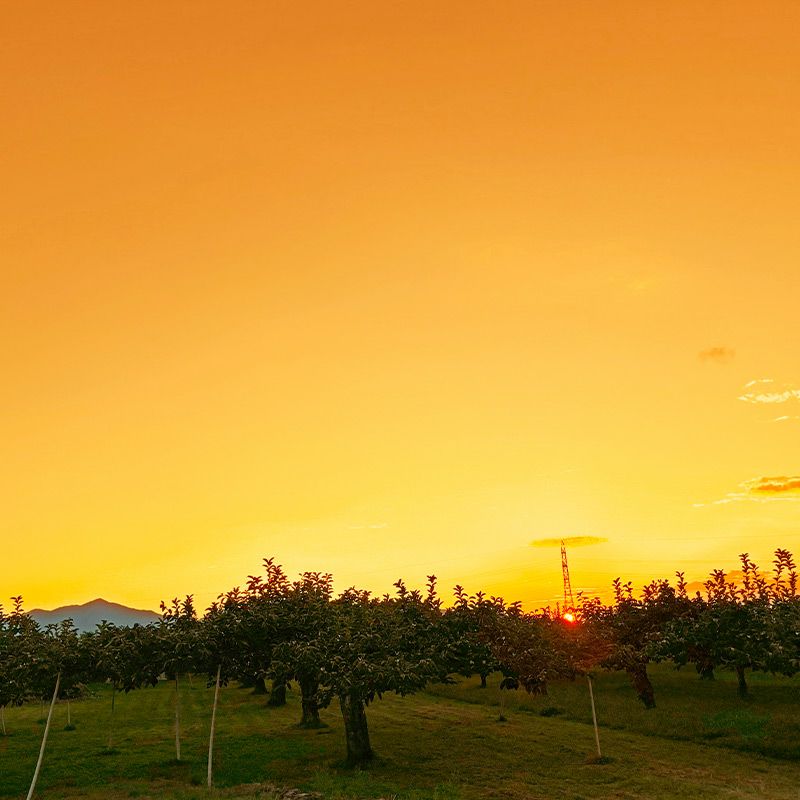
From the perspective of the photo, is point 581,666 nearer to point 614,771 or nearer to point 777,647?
point 614,771

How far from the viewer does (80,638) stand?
4116cm

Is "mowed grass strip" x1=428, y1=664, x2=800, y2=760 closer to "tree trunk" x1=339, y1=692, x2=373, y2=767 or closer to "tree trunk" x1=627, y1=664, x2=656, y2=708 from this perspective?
"tree trunk" x1=627, y1=664, x2=656, y2=708

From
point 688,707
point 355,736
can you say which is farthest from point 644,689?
point 355,736

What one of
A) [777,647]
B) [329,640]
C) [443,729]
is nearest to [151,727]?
[443,729]

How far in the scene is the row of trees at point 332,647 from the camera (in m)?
39.7

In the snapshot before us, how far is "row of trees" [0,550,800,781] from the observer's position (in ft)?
130

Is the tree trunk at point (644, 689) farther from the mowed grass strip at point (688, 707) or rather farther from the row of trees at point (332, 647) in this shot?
the row of trees at point (332, 647)

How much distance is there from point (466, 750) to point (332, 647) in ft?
42.6

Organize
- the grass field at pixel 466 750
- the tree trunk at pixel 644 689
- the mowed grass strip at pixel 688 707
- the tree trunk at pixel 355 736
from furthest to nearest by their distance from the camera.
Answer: the tree trunk at pixel 644 689 < the mowed grass strip at pixel 688 707 < the tree trunk at pixel 355 736 < the grass field at pixel 466 750

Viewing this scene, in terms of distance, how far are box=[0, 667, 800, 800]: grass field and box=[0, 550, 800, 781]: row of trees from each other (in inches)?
163

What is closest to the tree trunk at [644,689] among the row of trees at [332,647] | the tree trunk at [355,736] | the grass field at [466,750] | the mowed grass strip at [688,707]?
the mowed grass strip at [688,707]

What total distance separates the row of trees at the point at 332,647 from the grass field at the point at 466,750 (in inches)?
163

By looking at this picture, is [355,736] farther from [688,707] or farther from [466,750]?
[688,707]

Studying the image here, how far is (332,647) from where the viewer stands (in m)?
41.2
